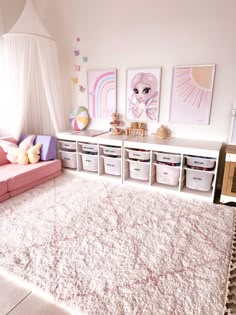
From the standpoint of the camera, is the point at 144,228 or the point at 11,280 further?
the point at 144,228

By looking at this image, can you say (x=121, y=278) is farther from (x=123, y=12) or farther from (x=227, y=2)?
(x=123, y=12)

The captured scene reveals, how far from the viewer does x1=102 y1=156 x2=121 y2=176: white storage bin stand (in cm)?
315

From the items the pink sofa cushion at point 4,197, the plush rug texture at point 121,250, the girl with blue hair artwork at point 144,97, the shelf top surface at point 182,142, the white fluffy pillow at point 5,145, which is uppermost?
the girl with blue hair artwork at point 144,97

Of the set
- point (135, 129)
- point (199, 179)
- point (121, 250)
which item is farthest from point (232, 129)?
point (121, 250)

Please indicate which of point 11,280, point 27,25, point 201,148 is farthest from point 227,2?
point 11,280

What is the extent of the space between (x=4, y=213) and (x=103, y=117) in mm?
2027

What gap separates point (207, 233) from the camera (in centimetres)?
204

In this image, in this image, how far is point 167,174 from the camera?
9.40 ft

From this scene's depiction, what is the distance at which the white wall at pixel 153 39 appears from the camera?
8.73ft

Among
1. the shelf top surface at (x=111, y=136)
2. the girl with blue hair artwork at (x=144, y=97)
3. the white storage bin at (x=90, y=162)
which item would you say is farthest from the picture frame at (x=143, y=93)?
the white storage bin at (x=90, y=162)

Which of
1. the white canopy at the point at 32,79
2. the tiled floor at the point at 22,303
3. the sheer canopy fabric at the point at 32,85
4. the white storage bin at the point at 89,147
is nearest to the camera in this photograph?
the tiled floor at the point at 22,303

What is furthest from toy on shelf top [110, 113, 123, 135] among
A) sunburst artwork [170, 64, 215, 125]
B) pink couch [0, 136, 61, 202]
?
pink couch [0, 136, 61, 202]

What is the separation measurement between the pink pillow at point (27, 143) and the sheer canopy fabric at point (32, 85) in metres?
0.19

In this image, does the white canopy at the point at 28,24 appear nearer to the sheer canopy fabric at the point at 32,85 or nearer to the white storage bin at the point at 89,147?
the sheer canopy fabric at the point at 32,85
